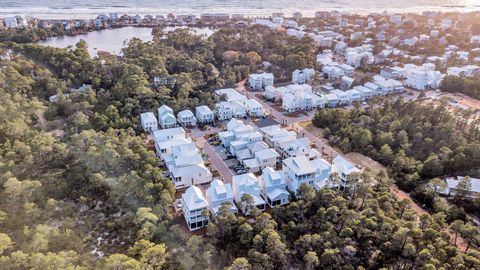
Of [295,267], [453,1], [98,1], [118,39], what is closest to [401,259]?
[295,267]

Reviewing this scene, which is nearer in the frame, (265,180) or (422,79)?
(265,180)

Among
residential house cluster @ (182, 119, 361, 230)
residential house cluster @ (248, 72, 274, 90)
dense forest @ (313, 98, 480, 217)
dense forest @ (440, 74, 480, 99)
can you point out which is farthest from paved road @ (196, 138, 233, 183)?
dense forest @ (440, 74, 480, 99)

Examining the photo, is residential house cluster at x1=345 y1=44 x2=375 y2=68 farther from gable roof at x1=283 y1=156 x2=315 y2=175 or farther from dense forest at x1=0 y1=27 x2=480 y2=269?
gable roof at x1=283 y1=156 x2=315 y2=175

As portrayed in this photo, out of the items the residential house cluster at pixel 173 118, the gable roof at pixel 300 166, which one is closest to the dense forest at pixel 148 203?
the residential house cluster at pixel 173 118

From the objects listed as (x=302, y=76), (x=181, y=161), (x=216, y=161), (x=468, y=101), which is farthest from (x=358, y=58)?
(x=181, y=161)

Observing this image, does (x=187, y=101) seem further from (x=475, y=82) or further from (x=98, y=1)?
(x=98, y=1)

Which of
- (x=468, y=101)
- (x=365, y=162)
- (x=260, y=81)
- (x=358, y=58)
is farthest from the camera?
(x=358, y=58)

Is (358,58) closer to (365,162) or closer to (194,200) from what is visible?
(365,162)

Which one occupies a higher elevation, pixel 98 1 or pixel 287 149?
pixel 98 1
